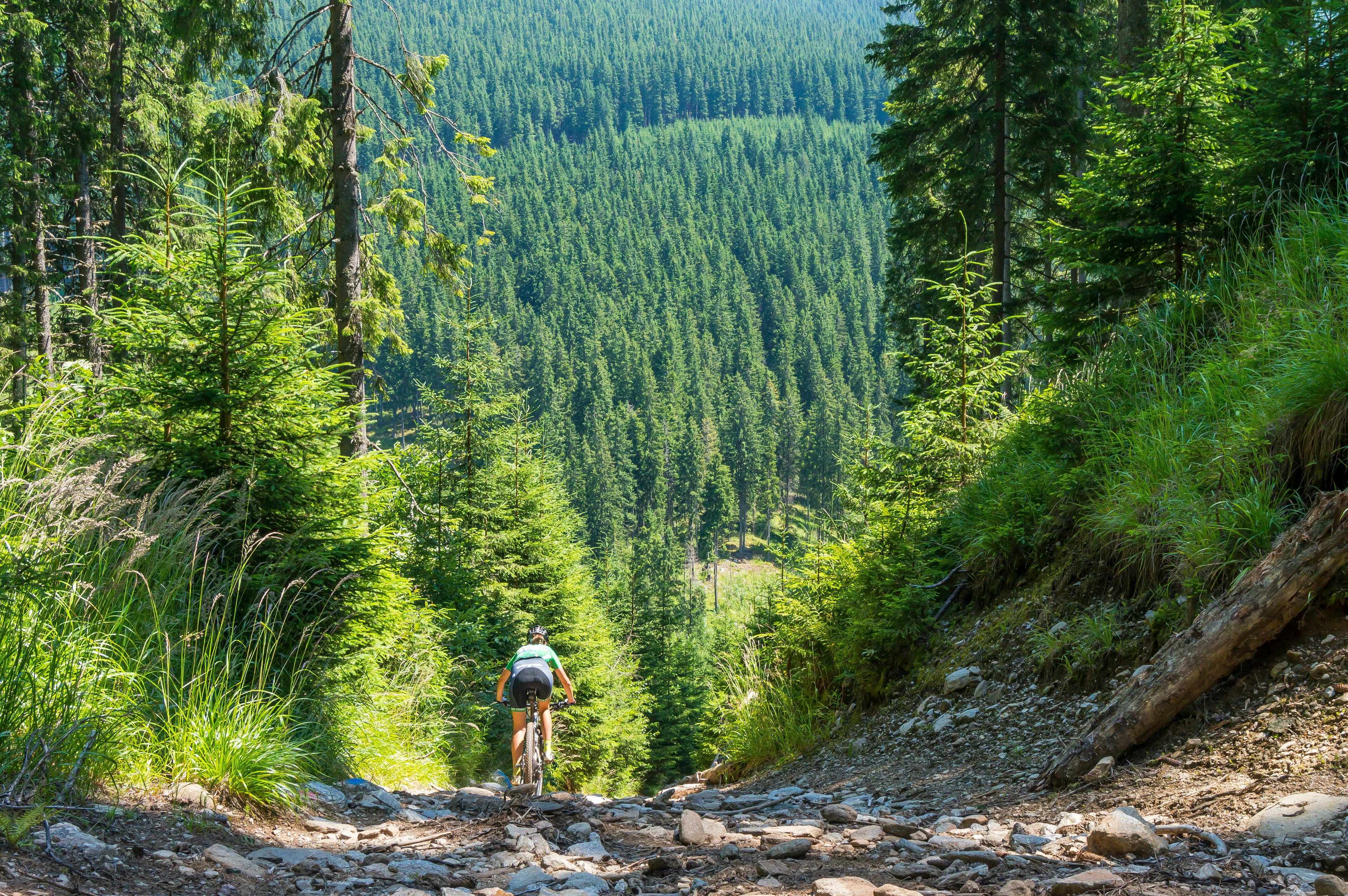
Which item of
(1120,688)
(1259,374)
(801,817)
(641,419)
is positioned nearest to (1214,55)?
(1259,374)

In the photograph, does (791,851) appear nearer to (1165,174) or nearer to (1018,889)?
(1018,889)

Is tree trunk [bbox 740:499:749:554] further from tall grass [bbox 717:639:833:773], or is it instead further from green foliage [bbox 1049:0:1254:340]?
green foliage [bbox 1049:0:1254:340]

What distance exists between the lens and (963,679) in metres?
5.69

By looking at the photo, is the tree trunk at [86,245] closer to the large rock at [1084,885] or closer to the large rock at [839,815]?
the large rock at [839,815]

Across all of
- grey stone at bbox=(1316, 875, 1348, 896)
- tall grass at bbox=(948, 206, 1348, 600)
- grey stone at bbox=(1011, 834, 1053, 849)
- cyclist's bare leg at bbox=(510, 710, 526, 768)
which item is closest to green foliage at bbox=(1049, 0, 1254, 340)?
tall grass at bbox=(948, 206, 1348, 600)

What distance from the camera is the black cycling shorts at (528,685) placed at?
21.6 feet

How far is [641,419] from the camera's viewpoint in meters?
122

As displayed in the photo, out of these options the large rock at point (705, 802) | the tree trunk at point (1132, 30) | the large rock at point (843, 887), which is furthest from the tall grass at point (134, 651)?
the tree trunk at point (1132, 30)

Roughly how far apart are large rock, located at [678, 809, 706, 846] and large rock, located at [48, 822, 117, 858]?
2.04 meters

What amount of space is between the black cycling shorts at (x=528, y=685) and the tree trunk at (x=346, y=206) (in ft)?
→ 16.8

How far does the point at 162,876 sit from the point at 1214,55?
7.69m

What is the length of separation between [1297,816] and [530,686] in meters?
5.14

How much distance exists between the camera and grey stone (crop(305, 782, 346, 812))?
4.15 m

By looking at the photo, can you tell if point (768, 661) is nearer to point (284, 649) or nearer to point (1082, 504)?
point (1082, 504)
